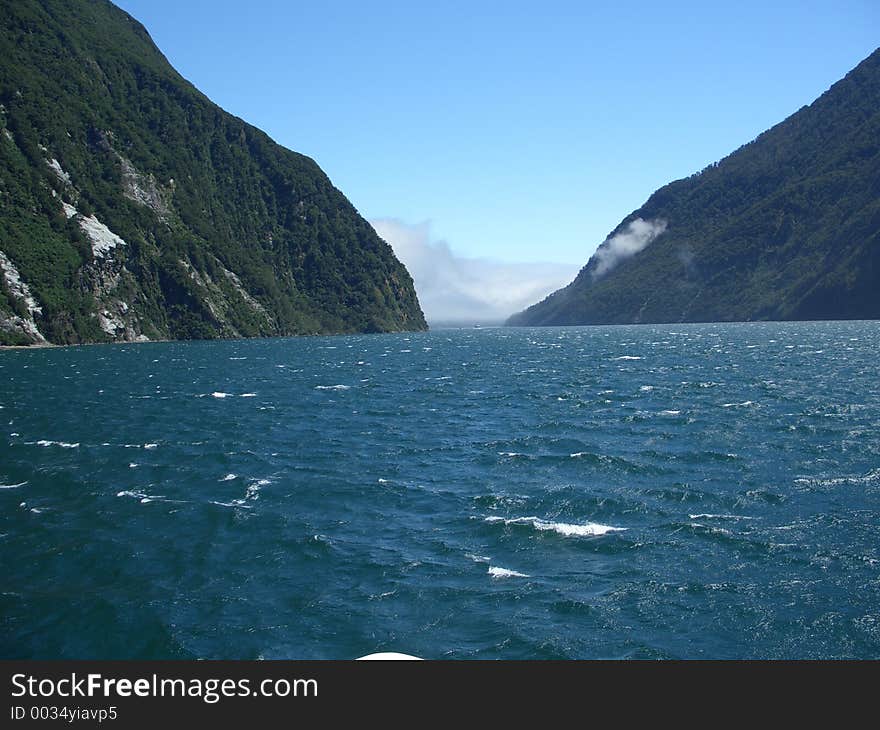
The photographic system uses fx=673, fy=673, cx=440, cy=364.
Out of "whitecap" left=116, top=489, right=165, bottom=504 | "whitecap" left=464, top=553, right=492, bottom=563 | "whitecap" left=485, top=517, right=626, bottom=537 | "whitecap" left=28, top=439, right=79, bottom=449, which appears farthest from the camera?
"whitecap" left=28, top=439, right=79, bottom=449

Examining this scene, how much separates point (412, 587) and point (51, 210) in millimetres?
210726

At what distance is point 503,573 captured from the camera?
23.2m

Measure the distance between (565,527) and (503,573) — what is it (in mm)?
5262

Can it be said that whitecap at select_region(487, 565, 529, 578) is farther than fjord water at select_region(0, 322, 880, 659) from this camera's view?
Yes

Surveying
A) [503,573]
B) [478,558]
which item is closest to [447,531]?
[478,558]

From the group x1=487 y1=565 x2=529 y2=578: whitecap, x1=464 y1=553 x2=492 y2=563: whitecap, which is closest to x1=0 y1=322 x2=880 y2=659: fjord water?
x1=487 y1=565 x2=529 y2=578: whitecap

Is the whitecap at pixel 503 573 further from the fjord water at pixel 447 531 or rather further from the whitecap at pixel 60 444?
the whitecap at pixel 60 444

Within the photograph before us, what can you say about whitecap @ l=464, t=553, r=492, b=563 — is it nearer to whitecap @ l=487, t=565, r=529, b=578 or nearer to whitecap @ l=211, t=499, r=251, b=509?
whitecap @ l=487, t=565, r=529, b=578

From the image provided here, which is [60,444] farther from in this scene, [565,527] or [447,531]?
[565,527]

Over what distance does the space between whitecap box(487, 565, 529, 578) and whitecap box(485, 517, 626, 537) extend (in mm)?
4188

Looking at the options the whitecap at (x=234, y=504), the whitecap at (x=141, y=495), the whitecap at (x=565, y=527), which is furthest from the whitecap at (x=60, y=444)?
the whitecap at (x=565, y=527)

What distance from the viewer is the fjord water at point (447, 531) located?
19.0 m

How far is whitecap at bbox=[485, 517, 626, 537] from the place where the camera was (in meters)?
26.8

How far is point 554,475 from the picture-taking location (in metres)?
36.0
